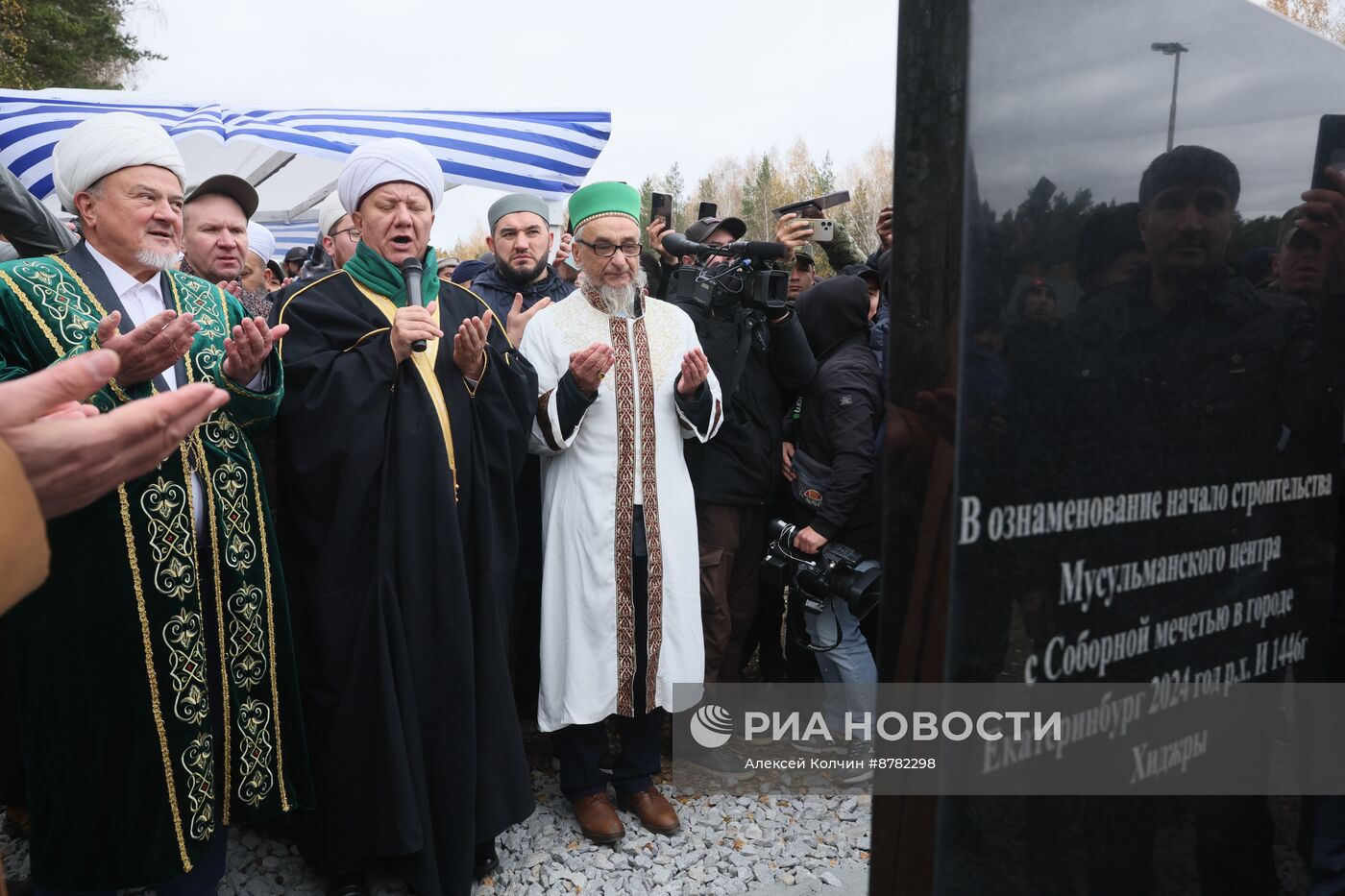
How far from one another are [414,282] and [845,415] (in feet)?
5.53

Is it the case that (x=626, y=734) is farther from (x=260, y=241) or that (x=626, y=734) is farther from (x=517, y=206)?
(x=260, y=241)

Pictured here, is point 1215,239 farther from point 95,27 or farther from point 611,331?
point 95,27

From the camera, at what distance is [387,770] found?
2.57 m

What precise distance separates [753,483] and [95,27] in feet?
72.8

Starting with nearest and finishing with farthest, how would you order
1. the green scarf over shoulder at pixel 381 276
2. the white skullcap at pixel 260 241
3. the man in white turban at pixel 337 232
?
the green scarf over shoulder at pixel 381 276
the man in white turban at pixel 337 232
the white skullcap at pixel 260 241

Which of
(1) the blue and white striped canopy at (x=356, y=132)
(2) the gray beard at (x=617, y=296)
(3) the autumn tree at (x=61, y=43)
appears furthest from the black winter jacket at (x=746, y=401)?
(3) the autumn tree at (x=61, y=43)

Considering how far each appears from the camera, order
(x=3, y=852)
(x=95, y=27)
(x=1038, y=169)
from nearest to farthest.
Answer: (x=1038, y=169), (x=3, y=852), (x=95, y=27)

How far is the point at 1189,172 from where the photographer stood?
154 cm

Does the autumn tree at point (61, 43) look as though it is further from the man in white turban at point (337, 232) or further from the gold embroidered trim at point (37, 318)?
the gold embroidered trim at point (37, 318)

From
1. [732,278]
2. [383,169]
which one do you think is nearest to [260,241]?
[383,169]

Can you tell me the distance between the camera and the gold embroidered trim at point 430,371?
2760 millimetres

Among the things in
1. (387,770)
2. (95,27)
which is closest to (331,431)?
(387,770)

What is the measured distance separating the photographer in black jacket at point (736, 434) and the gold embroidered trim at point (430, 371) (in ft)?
3.85

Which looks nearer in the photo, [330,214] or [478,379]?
[478,379]
